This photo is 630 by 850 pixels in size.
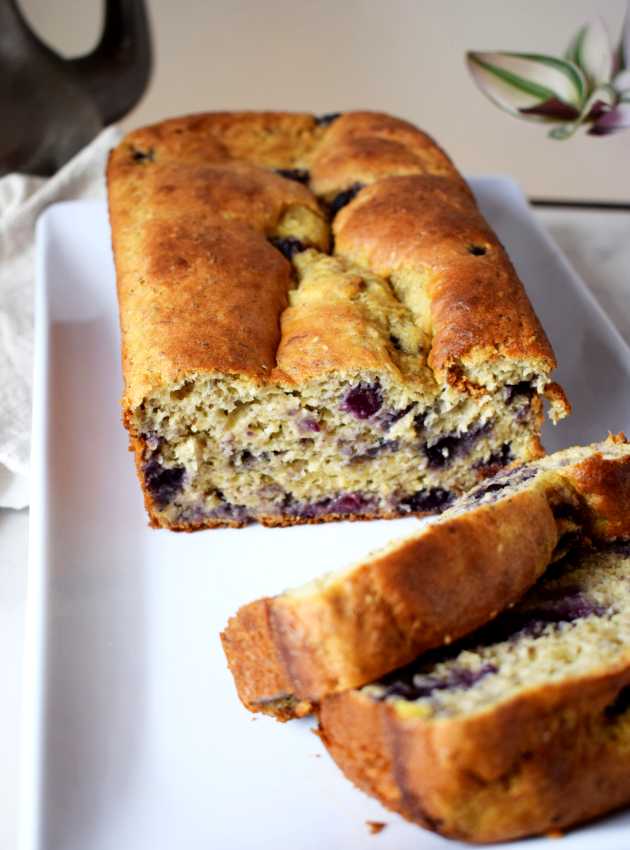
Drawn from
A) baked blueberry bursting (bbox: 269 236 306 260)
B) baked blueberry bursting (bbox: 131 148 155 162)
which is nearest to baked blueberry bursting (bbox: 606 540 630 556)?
baked blueberry bursting (bbox: 269 236 306 260)

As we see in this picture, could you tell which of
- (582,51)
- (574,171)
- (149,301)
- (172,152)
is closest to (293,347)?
(149,301)

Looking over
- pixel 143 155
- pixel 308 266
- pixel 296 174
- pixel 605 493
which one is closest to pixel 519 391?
pixel 605 493

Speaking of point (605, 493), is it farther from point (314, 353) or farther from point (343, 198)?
point (343, 198)

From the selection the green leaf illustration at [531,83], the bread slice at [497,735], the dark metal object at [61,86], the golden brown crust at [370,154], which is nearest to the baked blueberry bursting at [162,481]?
the bread slice at [497,735]

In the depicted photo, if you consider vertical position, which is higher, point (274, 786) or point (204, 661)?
point (204, 661)

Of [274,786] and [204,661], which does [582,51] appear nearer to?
[204,661]

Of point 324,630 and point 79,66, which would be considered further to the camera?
point 79,66
